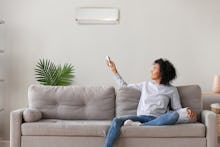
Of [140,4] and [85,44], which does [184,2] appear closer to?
[140,4]

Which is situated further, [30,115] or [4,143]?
[4,143]

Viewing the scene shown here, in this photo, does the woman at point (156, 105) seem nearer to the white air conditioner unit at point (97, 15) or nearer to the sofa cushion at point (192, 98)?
the sofa cushion at point (192, 98)

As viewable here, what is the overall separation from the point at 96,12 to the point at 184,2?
3.61 ft

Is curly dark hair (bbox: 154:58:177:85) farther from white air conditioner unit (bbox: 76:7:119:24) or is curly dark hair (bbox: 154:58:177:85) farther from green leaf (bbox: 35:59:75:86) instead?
green leaf (bbox: 35:59:75:86)

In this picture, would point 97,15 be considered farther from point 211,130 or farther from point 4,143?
point 211,130

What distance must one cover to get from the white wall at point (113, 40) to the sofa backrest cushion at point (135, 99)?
807mm

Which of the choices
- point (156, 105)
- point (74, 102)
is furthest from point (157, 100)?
point (74, 102)

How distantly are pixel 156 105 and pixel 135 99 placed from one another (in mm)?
280

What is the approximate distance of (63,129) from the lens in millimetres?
3438

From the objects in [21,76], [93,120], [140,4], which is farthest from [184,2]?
[21,76]

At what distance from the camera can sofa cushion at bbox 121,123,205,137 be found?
11.0 feet

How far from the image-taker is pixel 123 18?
4699 mm

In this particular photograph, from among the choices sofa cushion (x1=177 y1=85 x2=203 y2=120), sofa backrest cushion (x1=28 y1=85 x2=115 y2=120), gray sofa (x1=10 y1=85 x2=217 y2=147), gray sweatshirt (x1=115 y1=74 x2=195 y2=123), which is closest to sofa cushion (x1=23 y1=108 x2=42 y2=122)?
gray sofa (x1=10 y1=85 x2=217 y2=147)

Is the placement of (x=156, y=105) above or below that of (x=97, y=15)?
below
